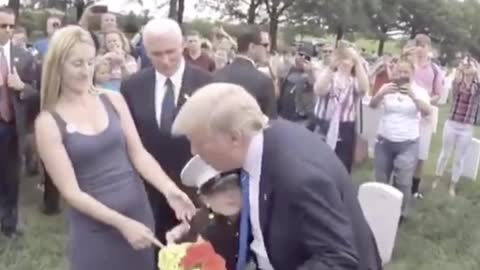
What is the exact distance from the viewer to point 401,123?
24.2 feet

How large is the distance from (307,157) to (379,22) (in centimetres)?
5480

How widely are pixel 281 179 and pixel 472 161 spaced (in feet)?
27.1

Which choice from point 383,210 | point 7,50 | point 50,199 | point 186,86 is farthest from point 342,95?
point 186,86

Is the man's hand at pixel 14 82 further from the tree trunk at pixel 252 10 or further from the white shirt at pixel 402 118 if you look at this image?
the tree trunk at pixel 252 10

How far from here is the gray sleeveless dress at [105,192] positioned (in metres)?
3.46

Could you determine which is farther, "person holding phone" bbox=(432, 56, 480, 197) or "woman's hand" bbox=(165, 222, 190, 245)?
→ "person holding phone" bbox=(432, 56, 480, 197)

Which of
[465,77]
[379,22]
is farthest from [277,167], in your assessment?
[379,22]

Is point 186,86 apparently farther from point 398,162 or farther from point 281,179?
point 398,162

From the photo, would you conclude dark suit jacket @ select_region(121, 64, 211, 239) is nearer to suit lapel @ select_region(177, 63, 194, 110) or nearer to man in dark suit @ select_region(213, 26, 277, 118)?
suit lapel @ select_region(177, 63, 194, 110)

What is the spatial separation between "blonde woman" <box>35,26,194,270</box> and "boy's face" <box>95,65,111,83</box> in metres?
3.07

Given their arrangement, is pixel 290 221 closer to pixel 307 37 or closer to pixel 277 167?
pixel 277 167

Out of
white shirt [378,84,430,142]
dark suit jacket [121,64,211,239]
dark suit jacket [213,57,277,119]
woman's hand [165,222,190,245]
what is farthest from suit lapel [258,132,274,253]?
white shirt [378,84,430,142]

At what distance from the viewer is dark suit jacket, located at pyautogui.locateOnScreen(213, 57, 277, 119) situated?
5.44m

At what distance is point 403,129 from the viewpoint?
7359 mm
